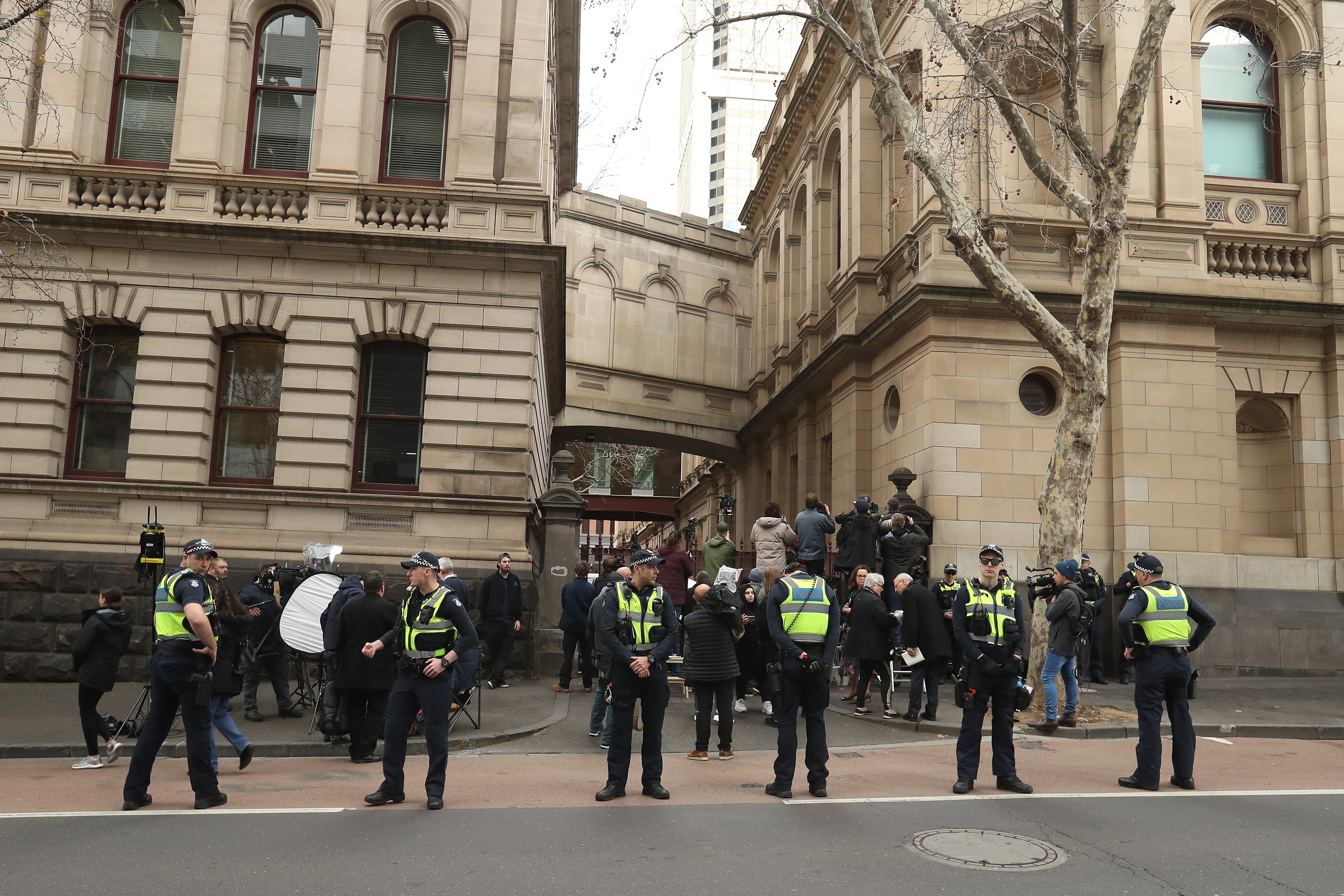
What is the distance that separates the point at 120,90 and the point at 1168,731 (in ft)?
63.0

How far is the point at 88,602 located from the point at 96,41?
9.54m

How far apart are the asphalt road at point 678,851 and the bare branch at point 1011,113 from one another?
8157 millimetres

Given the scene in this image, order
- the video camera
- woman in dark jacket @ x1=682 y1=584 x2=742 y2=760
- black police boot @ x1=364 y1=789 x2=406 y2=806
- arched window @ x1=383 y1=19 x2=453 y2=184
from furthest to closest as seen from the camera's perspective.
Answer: arched window @ x1=383 y1=19 x2=453 y2=184 < the video camera < woman in dark jacket @ x1=682 y1=584 x2=742 y2=760 < black police boot @ x1=364 y1=789 x2=406 y2=806

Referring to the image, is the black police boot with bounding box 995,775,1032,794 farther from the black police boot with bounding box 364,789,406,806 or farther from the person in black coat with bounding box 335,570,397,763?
the person in black coat with bounding box 335,570,397,763

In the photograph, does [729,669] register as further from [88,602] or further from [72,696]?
[88,602]

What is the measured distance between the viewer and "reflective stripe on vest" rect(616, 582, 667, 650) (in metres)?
8.72

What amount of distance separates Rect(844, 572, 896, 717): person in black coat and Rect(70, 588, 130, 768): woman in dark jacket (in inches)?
327

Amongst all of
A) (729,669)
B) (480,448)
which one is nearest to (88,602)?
(480,448)

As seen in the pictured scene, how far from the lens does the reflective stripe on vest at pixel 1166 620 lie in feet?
29.8

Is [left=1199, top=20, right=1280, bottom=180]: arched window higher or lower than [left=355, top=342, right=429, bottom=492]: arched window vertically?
higher

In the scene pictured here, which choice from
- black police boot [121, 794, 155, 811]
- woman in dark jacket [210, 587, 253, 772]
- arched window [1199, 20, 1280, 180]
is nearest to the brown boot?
woman in dark jacket [210, 587, 253, 772]

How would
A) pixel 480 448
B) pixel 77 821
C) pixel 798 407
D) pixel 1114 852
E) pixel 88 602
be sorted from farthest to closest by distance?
1. pixel 798 407
2. pixel 480 448
3. pixel 88 602
4. pixel 77 821
5. pixel 1114 852

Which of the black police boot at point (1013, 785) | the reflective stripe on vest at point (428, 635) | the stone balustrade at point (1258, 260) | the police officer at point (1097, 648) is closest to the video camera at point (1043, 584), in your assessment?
the police officer at point (1097, 648)

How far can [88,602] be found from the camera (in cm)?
1572
